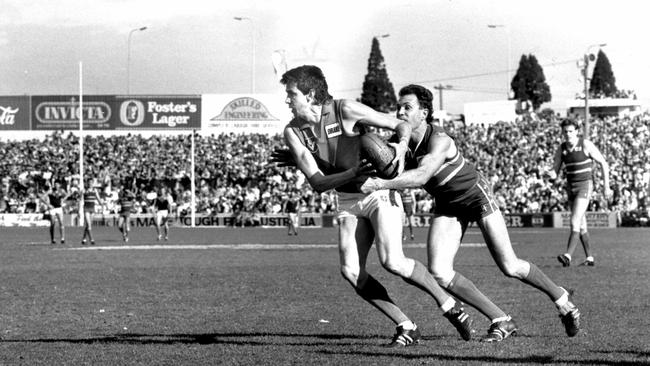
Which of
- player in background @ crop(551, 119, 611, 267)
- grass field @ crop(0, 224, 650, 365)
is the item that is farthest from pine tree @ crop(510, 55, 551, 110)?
player in background @ crop(551, 119, 611, 267)

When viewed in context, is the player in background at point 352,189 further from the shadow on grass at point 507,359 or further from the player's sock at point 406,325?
the shadow on grass at point 507,359

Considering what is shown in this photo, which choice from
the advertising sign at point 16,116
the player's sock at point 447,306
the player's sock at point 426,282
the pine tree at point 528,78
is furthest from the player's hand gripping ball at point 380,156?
the pine tree at point 528,78

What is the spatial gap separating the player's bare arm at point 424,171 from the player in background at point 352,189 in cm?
38

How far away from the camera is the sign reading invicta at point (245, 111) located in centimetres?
7531

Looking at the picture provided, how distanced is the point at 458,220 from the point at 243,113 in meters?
66.5

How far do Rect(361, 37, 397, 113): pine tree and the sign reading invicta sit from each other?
52.5 metres

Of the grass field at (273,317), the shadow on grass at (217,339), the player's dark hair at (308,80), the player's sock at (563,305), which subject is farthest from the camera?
the shadow on grass at (217,339)

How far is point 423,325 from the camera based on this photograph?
10.6 metres

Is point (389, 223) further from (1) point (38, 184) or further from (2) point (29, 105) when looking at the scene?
(2) point (29, 105)

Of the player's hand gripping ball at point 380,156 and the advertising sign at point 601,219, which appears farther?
the advertising sign at point 601,219

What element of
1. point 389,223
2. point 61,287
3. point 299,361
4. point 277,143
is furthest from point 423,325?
point 277,143

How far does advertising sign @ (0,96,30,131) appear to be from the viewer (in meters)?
78.9

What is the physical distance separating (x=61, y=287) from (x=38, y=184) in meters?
51.0

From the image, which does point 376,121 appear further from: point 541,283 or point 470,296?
point 541,283
